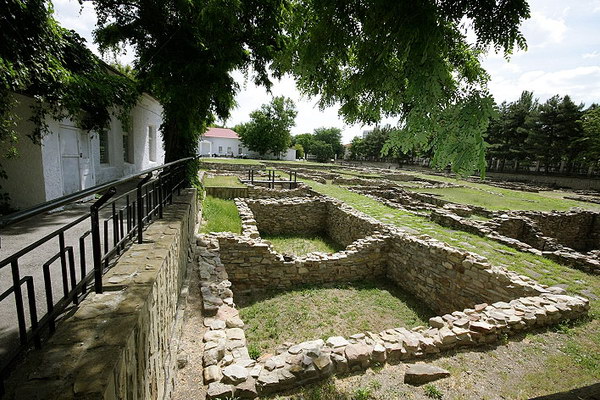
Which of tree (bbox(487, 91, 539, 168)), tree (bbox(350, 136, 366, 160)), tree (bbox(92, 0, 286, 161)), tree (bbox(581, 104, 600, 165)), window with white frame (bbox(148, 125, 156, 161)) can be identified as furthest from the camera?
tree (bbox(350, 136, 366, 160))

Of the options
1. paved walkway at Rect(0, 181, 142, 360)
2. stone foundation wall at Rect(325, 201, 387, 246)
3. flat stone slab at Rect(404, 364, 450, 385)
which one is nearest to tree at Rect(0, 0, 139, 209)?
paved walkway at Rect(0, 181, 142, 360)

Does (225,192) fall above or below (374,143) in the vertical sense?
below

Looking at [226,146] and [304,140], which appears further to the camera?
[304,140]

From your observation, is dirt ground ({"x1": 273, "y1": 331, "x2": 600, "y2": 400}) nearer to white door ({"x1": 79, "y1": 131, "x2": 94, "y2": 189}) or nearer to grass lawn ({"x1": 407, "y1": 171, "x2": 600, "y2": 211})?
white door ({"x1": 79, "y1": 131, "x2": 94, "y2": 189})

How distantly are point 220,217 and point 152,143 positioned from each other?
30.2 feet

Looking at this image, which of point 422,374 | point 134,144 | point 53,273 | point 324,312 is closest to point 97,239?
point 53,273

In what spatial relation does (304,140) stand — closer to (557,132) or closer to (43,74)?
(557,132)

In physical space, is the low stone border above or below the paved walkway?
below

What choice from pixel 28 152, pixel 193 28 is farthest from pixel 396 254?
pixel 28 152

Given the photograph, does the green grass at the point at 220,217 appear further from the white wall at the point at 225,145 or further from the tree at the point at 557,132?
the white wall at the point at 225,145

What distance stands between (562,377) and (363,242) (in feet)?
15.6

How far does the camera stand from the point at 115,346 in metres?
1.56

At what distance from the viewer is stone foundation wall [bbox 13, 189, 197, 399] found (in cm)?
132

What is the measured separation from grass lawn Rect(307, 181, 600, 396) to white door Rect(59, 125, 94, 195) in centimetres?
977
